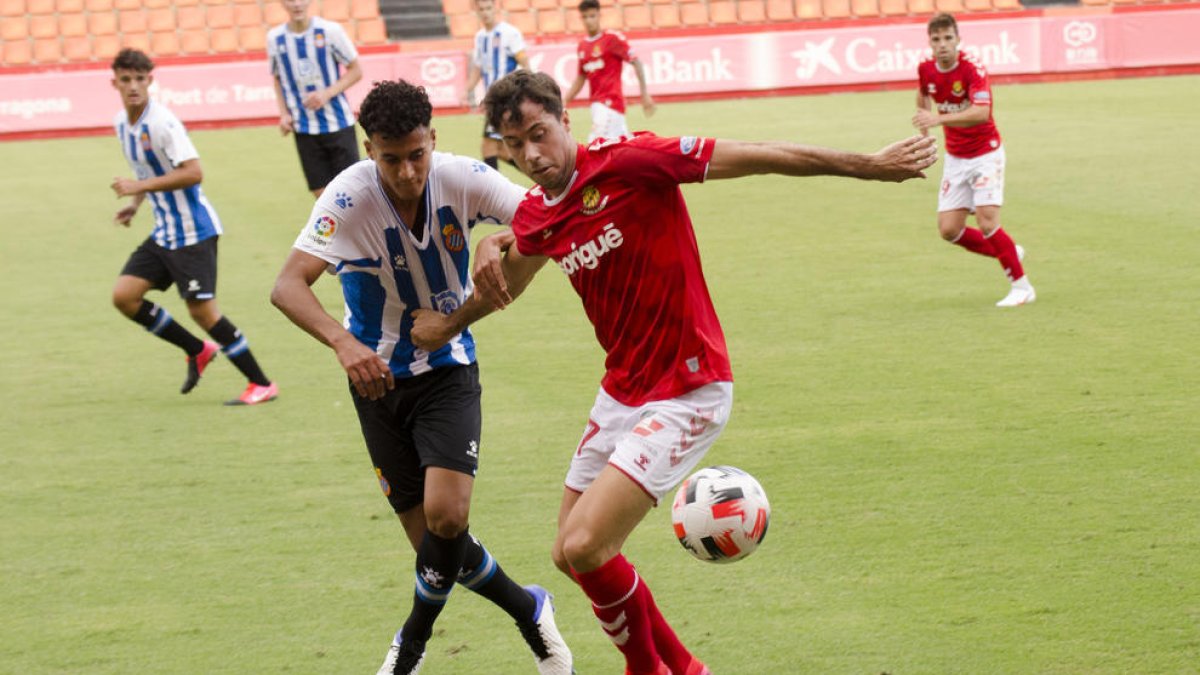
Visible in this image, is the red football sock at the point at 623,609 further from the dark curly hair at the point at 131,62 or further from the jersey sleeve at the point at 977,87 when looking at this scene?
the jersey sleeve at the point at 977,87

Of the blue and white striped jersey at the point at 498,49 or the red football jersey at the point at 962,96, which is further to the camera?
the blue and white striped jersey at the point at 498,49

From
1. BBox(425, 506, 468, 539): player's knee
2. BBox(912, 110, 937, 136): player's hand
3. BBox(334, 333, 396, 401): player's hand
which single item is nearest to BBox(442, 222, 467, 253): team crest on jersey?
BBox(334, 333, 396, 401): player's hand

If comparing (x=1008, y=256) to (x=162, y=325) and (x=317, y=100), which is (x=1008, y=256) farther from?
(x=162, y=325)

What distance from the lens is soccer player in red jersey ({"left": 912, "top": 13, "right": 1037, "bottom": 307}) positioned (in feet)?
34.6

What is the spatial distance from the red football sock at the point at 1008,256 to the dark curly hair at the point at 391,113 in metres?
6.64

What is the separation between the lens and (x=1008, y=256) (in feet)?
33.7

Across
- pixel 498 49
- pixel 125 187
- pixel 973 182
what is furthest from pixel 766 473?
pixel 498 49

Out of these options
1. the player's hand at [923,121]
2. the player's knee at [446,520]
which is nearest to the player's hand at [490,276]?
the player's knee at [446,520]

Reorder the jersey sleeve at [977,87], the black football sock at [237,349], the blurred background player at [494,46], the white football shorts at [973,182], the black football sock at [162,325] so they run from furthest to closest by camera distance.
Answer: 1. the blurred background player at [494,46]
2. the white football shorts at [973,182]
3. the jersey sleeve at [977,87]
4. the black football sock at [162,325]
5. the black football sock at [237,349]

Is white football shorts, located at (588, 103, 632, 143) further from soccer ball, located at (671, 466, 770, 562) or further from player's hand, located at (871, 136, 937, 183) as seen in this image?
player's hand, located at (871, 136, 937, 183)

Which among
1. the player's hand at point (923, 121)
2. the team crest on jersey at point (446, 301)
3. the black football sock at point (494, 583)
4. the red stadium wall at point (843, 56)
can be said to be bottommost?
the red stadium wall at point (843, 56)

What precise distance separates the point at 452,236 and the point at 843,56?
23.8 metres

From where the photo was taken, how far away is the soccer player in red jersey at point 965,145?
1053 centimetres

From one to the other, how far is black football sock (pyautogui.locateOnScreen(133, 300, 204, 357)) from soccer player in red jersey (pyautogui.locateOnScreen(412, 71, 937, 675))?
4929 mm
